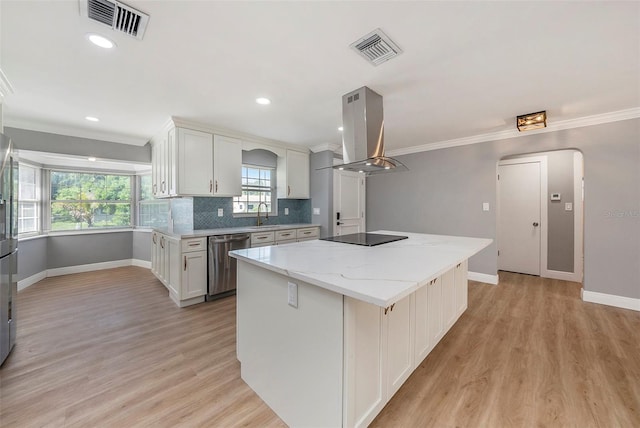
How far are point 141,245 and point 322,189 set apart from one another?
12.4 ft

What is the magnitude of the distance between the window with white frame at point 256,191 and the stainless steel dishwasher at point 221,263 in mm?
953

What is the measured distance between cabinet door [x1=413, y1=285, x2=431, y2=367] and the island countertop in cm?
31

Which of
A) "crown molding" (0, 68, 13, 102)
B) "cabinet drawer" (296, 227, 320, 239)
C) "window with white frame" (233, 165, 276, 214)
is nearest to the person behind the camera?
"crown molding" (0, 68, 13, 102)

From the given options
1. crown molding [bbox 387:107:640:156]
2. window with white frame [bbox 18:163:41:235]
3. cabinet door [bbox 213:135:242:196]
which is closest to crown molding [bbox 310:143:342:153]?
crown molding [bbox 387:107:640:156]

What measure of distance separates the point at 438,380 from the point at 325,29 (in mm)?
2492

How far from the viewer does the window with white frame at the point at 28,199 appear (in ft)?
13.4

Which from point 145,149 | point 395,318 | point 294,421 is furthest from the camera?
point 145,149

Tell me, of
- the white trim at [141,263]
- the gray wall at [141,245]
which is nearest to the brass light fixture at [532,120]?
the gray wall at [141,245]

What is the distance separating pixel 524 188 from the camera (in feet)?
15.0

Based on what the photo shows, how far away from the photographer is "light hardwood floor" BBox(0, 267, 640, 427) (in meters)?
1.52

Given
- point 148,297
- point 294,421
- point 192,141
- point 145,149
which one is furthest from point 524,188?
point 145,149

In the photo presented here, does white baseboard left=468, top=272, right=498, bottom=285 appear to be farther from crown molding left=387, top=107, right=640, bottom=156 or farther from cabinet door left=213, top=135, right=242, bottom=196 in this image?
cabinet door left=213, top=135, right=242, bottom=196

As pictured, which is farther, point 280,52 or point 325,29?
point 280,52

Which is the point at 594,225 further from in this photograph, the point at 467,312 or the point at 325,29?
the point at 325,29
